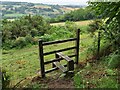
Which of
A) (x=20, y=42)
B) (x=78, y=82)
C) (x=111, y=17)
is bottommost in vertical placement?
(x=20, y=42)

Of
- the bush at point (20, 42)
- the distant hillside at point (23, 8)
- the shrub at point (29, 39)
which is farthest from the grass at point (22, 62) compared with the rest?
the distant hillside at point (23, 8)

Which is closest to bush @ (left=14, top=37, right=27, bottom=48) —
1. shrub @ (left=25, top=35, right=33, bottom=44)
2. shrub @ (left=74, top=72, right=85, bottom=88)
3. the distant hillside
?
shrub @ (left=25, top=35, right=33, bottom=44)

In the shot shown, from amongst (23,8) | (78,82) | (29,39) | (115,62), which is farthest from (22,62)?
(115,62)

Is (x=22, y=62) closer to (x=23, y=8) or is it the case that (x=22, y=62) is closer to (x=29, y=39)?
(x=23, y=8)

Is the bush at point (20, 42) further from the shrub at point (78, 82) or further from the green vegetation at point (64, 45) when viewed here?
the shrub at point (78, 82)

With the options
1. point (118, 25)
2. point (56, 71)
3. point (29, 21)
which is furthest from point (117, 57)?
point (29, 21)

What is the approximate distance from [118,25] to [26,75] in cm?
337

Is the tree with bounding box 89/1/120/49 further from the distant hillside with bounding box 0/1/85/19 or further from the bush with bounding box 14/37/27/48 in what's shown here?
the bush with bounding box 14/37/27/48

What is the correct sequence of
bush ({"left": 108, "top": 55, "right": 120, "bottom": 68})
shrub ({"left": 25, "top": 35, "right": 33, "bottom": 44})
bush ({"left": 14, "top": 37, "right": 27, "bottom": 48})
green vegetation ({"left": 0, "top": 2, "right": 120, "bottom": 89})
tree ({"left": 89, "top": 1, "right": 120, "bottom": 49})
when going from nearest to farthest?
green vegetation ({"left": 0, "top": 2, "right": 120, "bottom": 89}), bush ({"left": 108, "top": 55, "right": 120, "bottom": 68}), tree ({"left": 89, "top": 1, "right": 120, "bottom": 49}), bush ({"left": 14, "top": 37, "right": 27, "bottom": 48}), shrub ({"left": 25, "top": 35, "right": 33, "bottom": 44})

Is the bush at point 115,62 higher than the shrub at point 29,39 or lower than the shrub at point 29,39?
higher

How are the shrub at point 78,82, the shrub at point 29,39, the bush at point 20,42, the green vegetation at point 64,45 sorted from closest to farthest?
the shrub at point 78,82, the green vegetation at point 64,45, the bush at point 20,42, the shrub at point 29,39

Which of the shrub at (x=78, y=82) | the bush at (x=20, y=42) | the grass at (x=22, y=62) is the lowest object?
the grass at (x=22, y=62)

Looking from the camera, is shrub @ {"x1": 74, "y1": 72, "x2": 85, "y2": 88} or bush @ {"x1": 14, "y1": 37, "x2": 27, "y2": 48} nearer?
shrub @ {"x1": 74, "y1": 72, "x2": 85, "y2": 88}

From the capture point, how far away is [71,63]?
606 centimetres
